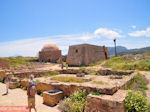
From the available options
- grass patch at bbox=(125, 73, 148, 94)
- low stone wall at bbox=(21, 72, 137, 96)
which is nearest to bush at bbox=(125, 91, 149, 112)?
low stone wall at bbox=(21, 72, 137, 96)

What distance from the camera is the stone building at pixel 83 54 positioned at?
880 inches

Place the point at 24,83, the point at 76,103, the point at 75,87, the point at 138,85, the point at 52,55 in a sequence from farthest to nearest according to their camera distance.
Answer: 1. the point at 52,55
2. the point at 24,83
3. the point at 138,85
4. the point at 75,87
5. the point at 76,103

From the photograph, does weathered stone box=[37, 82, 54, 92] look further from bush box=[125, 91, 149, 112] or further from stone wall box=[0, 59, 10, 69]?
stone wall box=[0, 59, 10, 69]

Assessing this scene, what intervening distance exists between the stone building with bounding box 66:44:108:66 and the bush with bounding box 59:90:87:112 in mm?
17150

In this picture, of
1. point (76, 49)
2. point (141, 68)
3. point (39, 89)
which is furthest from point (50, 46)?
point (39, 89)

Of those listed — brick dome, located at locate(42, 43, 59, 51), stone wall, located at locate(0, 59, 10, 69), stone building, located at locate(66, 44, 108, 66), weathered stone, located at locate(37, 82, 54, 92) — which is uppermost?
brick dome, located at locate(42, 43, 59, 51)

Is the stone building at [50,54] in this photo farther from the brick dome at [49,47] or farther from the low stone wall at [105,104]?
the low stone wall at [105,104]

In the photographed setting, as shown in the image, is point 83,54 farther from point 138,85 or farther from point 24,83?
point 138,85

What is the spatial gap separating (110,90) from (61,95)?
254 centimetres

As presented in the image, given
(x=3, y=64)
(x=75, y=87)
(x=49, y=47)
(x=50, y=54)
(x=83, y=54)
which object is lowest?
(x=75, y=87)

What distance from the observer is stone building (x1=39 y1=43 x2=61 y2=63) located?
103 feet

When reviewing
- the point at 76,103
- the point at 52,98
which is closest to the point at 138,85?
the point at 76,103

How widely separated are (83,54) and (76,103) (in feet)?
59.3

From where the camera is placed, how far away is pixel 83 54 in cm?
2248
